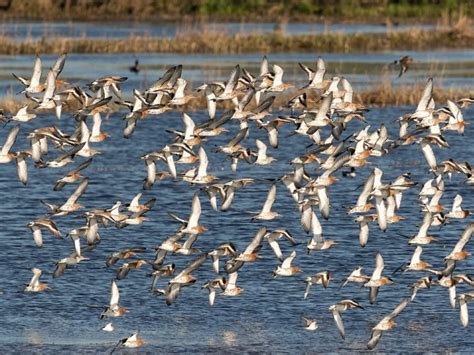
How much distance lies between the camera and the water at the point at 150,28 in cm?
6000

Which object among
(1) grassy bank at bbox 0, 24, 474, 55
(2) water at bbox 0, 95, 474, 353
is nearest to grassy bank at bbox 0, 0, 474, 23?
(1) grassy bank at bbox 0, 24, 474, 55

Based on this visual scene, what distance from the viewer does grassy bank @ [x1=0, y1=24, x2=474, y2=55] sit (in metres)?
50.8

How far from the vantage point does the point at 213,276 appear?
23.0m

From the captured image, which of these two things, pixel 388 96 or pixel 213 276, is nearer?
pixel 213 276

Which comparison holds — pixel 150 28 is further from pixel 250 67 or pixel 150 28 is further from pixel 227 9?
pixel 250 67

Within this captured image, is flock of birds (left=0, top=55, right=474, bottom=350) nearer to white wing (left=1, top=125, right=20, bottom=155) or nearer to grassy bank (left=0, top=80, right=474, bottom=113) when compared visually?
white wing (left=1, top=125, right=20, bottom=155)

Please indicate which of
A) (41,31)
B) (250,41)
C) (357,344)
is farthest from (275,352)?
(41,31)

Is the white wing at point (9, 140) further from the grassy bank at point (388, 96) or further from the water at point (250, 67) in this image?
the water at point (250, 67)

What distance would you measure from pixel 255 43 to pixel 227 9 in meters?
18.1

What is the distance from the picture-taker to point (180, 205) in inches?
1161

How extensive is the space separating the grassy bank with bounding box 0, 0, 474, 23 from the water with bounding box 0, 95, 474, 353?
3503cm

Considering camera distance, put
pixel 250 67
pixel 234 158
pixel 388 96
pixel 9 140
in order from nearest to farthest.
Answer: pixel 9 140 < pixel 234 158 < pixel 388 96 < pixel 250 67

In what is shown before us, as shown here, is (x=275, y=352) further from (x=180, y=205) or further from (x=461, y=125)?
(x=180, y=205)

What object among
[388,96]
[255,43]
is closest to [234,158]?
[388,96]
